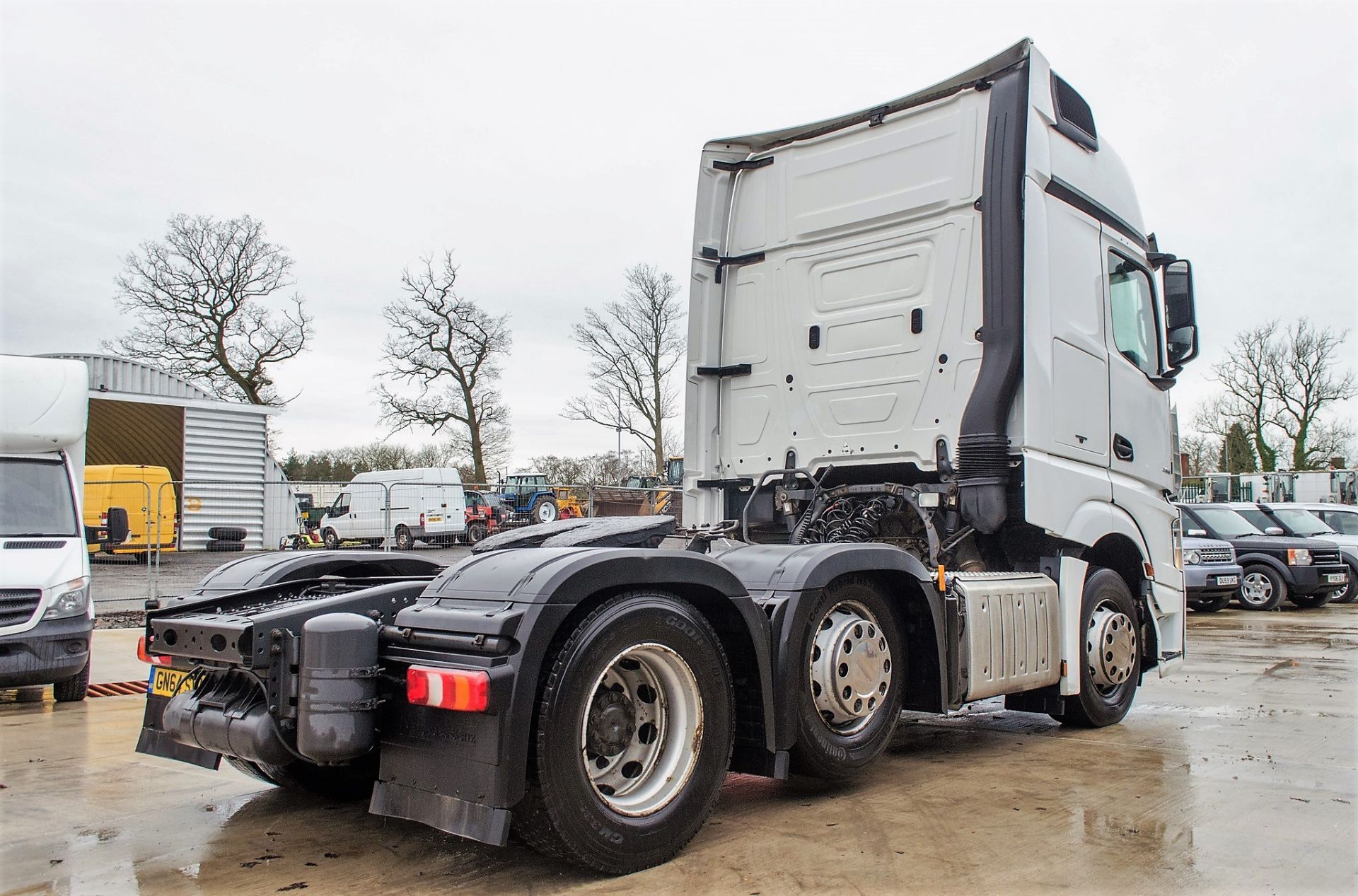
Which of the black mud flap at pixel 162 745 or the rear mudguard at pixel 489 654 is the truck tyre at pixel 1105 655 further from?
the black mud flap at pixel 162 745

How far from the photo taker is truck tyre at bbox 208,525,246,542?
18781mm

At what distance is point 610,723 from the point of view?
12.2 feet

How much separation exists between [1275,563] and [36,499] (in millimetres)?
16731

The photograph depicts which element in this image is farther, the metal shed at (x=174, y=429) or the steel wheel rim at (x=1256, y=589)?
the metal shed at (x=174, y=429)

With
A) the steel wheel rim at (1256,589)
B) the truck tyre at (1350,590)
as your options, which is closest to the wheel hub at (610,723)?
the steel wheel rim at (1256,589)

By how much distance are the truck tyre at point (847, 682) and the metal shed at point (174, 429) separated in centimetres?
2017

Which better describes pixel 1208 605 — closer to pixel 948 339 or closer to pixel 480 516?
pixel 948 339

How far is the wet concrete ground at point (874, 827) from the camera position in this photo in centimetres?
358

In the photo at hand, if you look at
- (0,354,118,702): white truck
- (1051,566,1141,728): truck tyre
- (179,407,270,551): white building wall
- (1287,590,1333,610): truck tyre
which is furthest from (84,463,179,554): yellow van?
(1287,590,1333,610): truck tyre

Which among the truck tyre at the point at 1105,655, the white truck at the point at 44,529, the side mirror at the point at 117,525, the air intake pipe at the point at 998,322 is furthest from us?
the side mirror at the point at 117,525

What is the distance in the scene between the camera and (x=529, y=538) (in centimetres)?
520

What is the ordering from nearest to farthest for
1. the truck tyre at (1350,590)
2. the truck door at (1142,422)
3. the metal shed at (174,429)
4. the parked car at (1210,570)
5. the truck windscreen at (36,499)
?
the truck door at (1142,422) < the truck windscreen at (36,499) < the parked car at (1210,570) < the truck tyre at (1350,590) < the metal shed at (174,429)

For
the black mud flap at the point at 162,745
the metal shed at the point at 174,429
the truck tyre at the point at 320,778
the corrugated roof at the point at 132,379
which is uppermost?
the corrugated roof at the point at 132,379

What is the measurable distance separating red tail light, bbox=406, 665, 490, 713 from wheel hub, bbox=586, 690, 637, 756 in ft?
1.74
